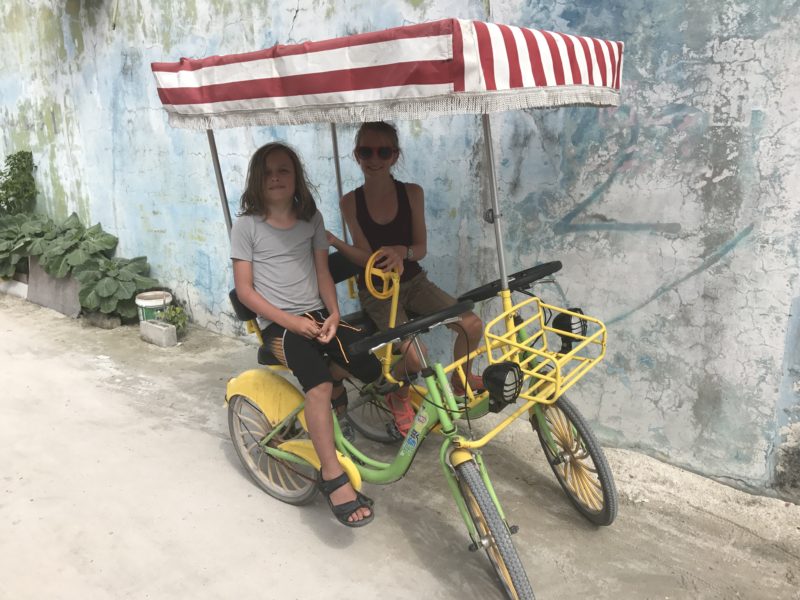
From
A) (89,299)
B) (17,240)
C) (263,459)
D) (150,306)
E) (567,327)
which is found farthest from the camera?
(17,240)

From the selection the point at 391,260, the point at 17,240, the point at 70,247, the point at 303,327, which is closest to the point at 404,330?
the point at 391,260

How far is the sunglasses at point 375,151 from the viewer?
3.03 m

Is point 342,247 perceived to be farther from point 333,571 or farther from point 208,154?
point 208,154

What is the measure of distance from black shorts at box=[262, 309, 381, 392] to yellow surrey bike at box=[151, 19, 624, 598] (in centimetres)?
27

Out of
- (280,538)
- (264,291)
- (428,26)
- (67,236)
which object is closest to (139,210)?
(67,236)

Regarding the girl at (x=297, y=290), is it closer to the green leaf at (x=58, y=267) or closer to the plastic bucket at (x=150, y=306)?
the plastic bucket at (x=150, y=306)

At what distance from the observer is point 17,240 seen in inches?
289

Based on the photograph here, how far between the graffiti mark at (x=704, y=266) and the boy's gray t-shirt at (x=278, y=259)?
5.45 feet

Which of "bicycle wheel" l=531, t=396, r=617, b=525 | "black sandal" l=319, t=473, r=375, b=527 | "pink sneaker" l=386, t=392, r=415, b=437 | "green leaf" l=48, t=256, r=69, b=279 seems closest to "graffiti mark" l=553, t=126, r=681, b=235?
"bicycle wheel" l=531, t=396, r=617, b=525

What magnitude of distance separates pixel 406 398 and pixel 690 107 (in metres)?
1.96

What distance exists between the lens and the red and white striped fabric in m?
1.92

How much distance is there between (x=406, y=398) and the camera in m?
3.26

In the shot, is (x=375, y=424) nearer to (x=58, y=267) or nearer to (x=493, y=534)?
(x=493, y=534)

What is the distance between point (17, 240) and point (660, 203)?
23.4 ft
